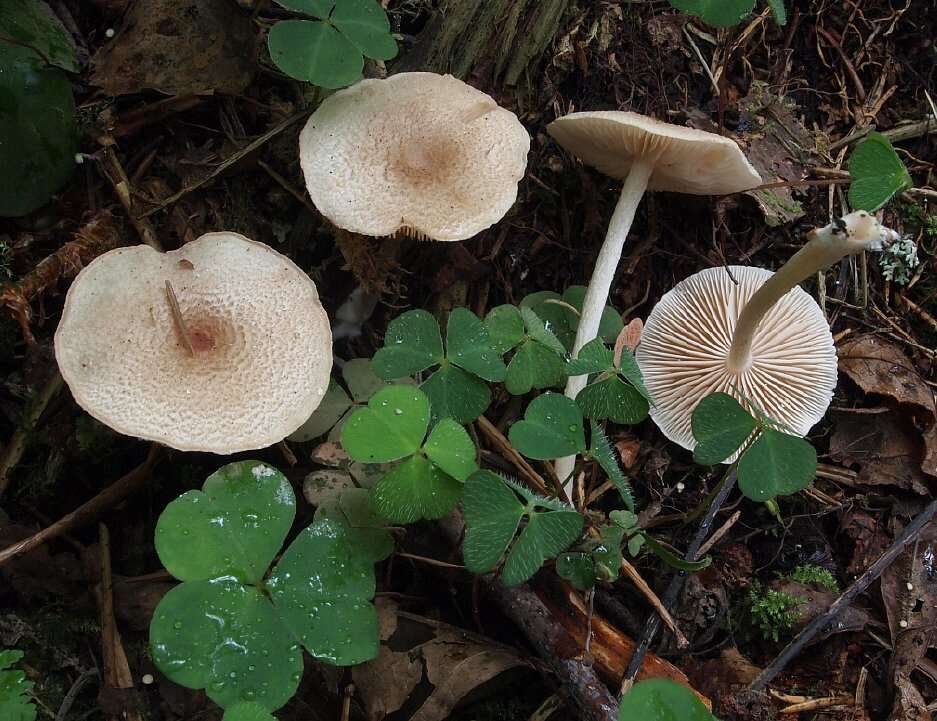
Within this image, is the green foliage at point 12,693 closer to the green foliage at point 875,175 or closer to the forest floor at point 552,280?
the forest floor at point 552,280

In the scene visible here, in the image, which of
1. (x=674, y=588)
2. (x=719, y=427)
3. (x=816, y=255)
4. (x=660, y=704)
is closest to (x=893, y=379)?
(x=816, y=255)

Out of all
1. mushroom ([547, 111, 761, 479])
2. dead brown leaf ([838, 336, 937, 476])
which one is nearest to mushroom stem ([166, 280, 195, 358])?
mushroom ([547, 111, 761, 479])

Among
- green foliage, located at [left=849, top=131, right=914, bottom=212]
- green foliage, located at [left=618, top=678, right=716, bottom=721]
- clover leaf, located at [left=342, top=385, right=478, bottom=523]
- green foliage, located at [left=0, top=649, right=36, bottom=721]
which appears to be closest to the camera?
green foliage, located at [left=618, top=678, right=716, bottom=721]

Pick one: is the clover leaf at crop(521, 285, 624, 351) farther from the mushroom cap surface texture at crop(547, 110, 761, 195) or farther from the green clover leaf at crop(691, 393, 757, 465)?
the green clover leaf at crop(691, 393, 757, 465)

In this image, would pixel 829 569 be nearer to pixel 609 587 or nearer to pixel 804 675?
pixel 804 675

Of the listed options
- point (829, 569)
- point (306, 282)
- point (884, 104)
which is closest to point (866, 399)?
point (829, 569)

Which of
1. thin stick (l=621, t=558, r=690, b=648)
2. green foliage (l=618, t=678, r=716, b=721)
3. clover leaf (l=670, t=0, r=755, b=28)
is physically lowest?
thin stick (l=621, t=558, r=690, b=648)
